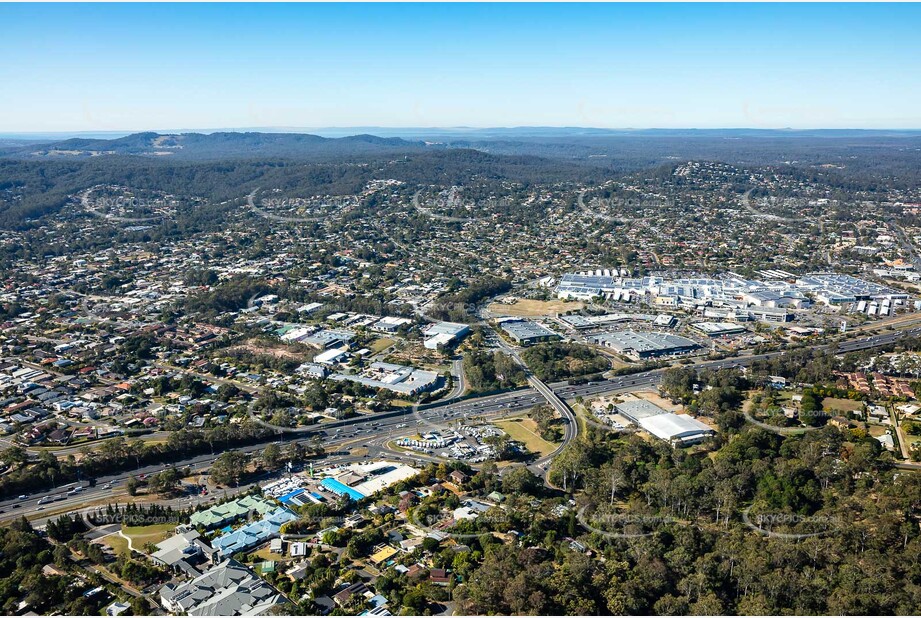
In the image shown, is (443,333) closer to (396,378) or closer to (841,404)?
(396,378)

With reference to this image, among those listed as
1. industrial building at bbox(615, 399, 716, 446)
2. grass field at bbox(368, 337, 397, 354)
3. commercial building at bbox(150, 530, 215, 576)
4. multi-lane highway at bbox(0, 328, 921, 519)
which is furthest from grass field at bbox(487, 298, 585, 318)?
commercial building at bbox(150, 530, 215, 576)

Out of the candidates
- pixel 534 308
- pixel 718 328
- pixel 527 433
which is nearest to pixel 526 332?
pixel 534 308

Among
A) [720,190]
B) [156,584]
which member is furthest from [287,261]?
[720,190]

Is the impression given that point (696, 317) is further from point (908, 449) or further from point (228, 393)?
point (228, 393)

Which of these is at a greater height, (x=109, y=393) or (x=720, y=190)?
(x=720, y=190)

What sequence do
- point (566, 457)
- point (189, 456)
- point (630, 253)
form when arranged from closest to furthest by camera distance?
point (566, 457)
point (189, 456)
point (630, 253)

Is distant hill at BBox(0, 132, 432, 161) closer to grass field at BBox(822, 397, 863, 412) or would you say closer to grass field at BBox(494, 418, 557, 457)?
grass field at BBox(494, 418, 557, 457)

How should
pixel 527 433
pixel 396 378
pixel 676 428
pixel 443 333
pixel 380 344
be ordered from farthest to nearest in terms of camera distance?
pixel 443 333 < pixel 380 344 < pixel 396 378 < pixel 527 433 < pixel 676 428
